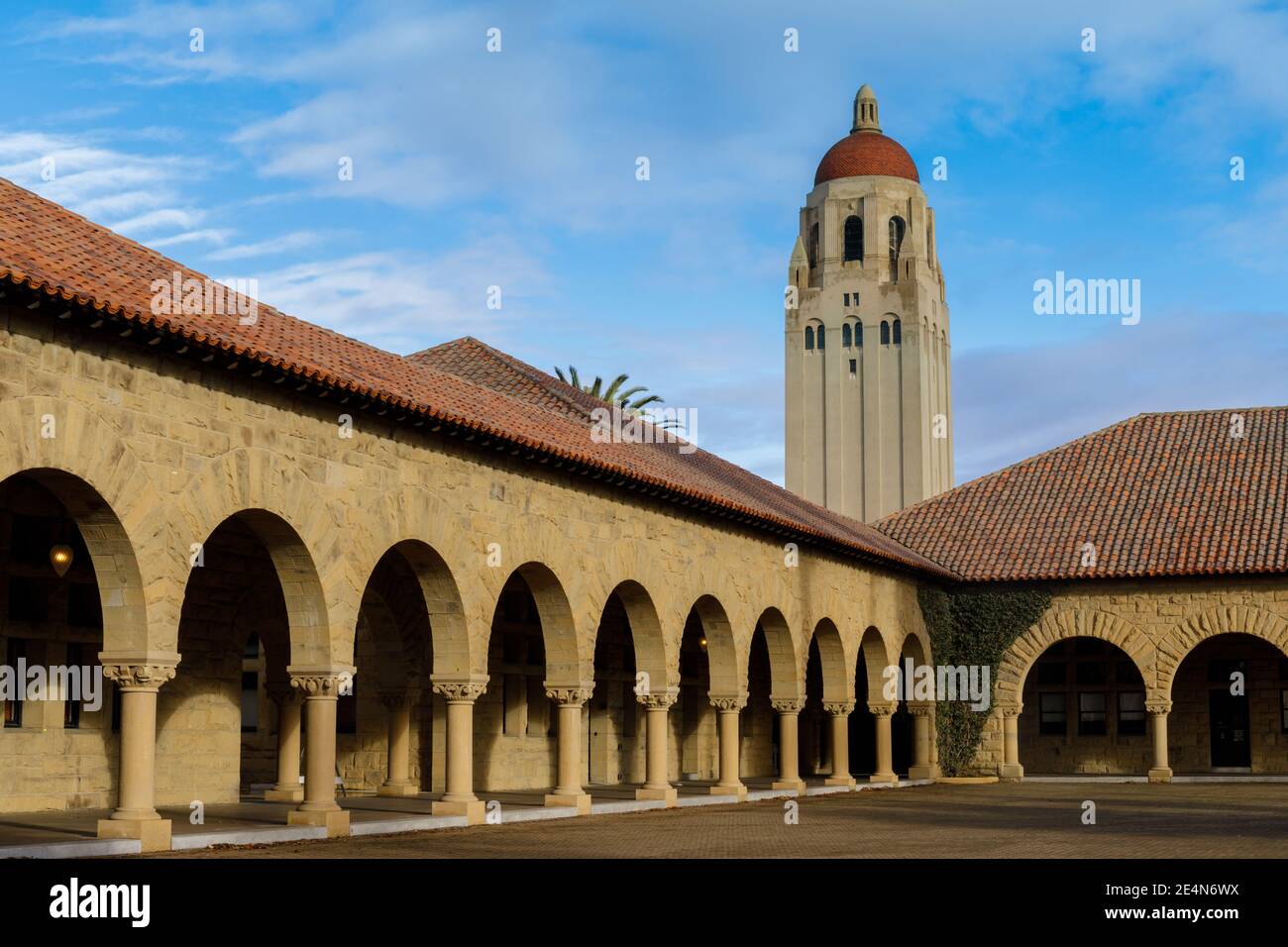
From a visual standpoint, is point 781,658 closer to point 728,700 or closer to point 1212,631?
point 728,700

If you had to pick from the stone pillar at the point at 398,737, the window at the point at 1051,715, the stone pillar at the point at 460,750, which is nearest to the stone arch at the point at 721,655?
the stone pillar at the point at 398,737

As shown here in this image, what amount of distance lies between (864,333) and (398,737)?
6569 cm

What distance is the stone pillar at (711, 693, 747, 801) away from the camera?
2547cm

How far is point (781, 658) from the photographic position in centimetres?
2788

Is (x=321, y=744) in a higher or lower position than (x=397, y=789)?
higher

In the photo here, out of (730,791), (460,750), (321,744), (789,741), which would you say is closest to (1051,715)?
(789,741)

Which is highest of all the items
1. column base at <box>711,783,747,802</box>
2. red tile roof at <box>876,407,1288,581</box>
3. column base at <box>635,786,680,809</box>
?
red tile roof at <box>876,407,1288,581</box>

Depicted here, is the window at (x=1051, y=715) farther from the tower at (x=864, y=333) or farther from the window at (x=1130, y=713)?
the tower at (x=864, y=333)

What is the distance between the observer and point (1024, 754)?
122 ft

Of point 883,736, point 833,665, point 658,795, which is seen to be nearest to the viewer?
point 658,795

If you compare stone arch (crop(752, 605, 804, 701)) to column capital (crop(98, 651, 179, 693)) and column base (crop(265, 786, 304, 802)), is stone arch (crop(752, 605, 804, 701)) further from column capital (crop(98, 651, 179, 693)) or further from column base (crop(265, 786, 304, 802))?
column capital (crop(98, 651, 179, 693))

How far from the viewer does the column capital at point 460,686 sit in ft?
63.2

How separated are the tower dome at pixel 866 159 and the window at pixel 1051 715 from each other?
51.3 m

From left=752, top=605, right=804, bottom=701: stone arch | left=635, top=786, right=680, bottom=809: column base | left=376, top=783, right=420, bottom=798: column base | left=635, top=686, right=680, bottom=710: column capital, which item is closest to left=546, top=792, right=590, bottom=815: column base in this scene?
left=635, top=786, right=680, bottom=809: column base
